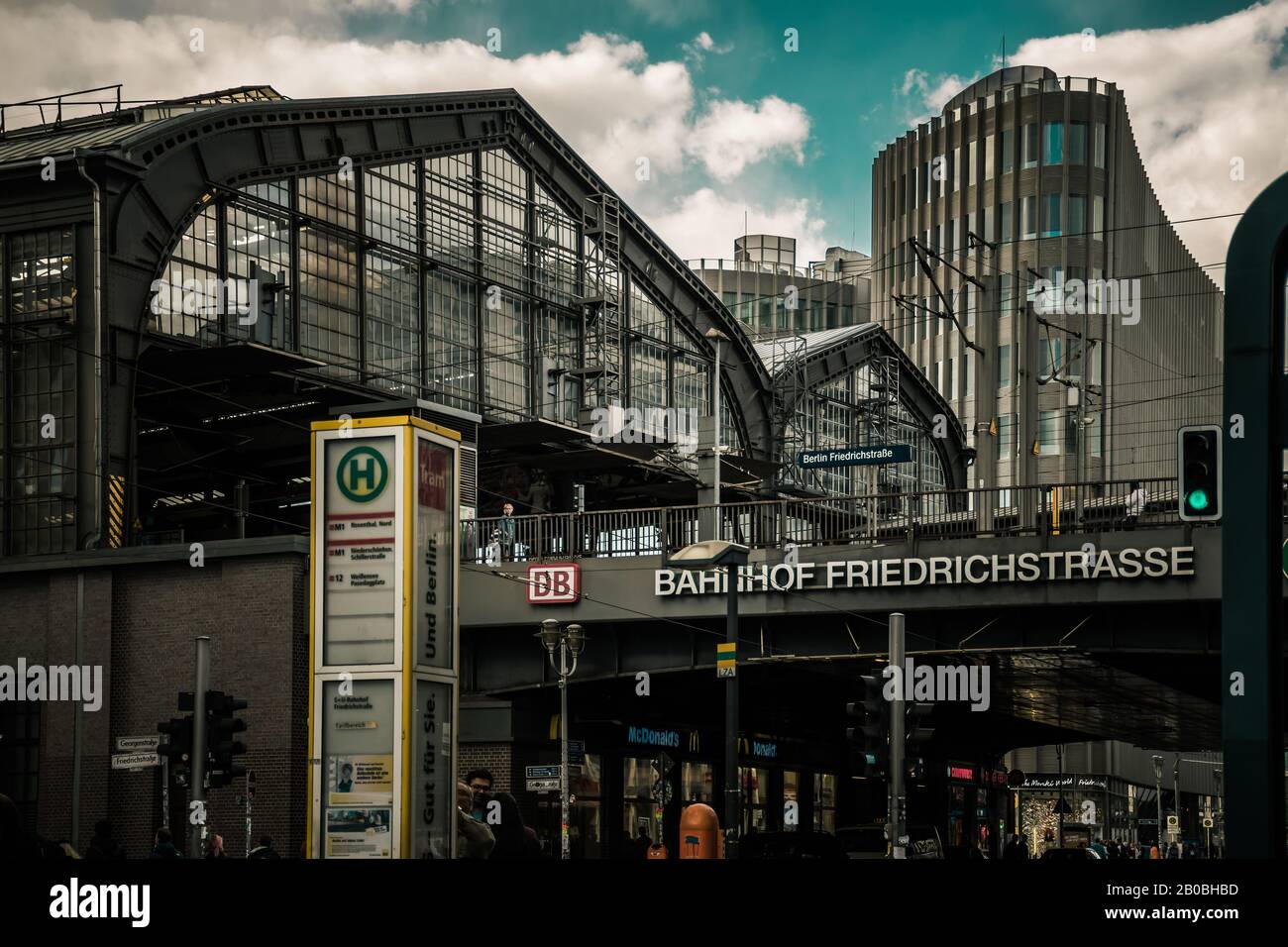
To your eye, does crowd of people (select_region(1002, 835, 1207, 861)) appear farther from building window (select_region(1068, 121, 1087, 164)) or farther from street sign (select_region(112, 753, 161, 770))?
building window (select_region(1068, 121, 1087, 164))

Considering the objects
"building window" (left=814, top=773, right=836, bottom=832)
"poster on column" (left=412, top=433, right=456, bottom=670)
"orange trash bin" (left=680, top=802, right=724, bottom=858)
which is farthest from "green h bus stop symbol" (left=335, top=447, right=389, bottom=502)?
"building window" (left=814, top=773, right=836, bottom=832)

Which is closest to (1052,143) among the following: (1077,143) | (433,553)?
(1077,143)

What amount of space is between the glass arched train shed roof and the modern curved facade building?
42898 millimetres

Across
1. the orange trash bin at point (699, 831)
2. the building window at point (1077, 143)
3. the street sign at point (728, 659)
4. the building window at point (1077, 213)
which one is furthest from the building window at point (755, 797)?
the building window at point (1077, 143)

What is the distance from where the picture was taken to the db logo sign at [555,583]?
38.0 meters

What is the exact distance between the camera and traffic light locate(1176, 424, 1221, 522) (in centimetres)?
1417

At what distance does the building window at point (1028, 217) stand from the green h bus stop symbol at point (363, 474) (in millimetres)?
90613

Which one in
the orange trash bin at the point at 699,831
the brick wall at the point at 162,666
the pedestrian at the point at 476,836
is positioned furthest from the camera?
the brick wall at the point at 162,666

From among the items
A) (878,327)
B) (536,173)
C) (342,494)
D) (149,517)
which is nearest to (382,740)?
(342,494)

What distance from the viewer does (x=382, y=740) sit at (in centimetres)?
2064

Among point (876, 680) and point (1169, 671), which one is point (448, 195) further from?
point (876, 680)

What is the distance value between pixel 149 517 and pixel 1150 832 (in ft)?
278

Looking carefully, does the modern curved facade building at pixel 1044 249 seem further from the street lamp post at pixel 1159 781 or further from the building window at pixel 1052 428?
the street lamp post at pixel 1159 781

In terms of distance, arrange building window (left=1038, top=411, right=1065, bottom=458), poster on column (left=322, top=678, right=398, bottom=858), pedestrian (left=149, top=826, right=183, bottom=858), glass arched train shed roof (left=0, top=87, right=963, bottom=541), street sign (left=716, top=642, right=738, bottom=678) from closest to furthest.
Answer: poster on column (left=322, top=678, right=398, bottom=858) < pedestrian (left=149, top=826, right=183, bottom=858) < street sign (left=716, top=642, right=738, bottom=678) < glass arched train shed roof (left=0, top=87, right=963, bottom=541) < building window (left=1038, top=411, right=1065, bottom=458)
